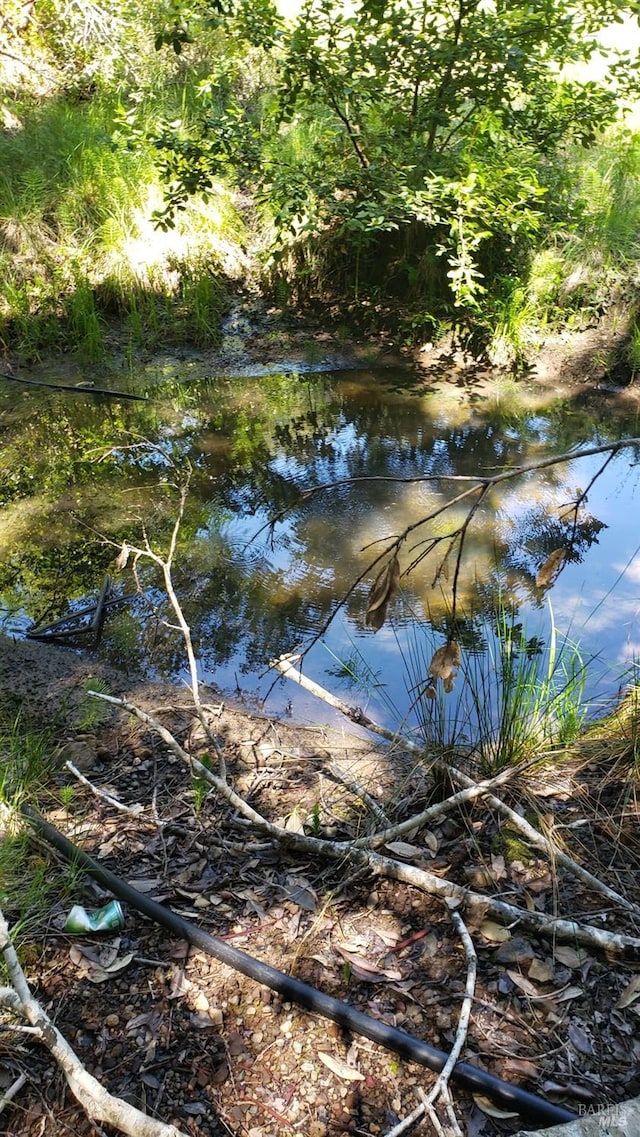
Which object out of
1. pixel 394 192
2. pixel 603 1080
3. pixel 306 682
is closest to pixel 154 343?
pixel 394 192

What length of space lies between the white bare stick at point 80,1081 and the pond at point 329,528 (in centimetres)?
138

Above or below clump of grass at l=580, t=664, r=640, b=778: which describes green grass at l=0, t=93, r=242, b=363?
above

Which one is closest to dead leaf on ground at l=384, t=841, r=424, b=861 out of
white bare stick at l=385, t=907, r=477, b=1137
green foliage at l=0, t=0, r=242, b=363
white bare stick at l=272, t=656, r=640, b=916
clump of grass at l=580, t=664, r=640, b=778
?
white bare stick at l=272, t=656, r=640, b=916

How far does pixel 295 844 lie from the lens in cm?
226

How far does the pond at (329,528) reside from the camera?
338 centimetres

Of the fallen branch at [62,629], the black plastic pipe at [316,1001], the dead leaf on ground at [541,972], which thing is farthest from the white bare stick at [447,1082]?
the fallen branch at [62,629]

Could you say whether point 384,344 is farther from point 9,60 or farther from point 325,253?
point 9,60

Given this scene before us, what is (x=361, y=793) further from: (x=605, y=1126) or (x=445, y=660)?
(x=605, y=1126)

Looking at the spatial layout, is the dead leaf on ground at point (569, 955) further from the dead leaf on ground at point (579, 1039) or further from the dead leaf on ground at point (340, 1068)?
the dead leaf on ground at point (340, 1068)

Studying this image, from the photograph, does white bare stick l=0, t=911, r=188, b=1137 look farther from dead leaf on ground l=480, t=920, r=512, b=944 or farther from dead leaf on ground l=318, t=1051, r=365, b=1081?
dead leaf on ground l=480, t=920, r=512, b=944

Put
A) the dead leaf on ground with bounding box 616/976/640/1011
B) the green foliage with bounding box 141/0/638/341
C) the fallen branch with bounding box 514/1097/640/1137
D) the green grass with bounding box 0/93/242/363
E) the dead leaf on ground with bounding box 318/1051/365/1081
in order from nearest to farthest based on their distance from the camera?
the fallen branch with bounding box 514/1097/640/1137 → the dead leaf on ground with bounding box 318/1051/365/1081 → the dead leaf on ground with bounding box 616/976/640/1011 → the green foliage with bounding box 141/0/638/341 → the green grass with bounding box 0/93/242/363

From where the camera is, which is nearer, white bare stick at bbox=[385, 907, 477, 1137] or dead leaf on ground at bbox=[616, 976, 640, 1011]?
white bare stick at bbox=[385, 907, 477, 1137]

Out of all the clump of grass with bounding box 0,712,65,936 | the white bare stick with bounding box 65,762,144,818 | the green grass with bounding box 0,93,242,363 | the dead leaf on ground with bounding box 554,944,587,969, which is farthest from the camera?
the green grass with bounding box 0,93,242,363

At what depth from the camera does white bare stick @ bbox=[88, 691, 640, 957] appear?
6.33 feet
